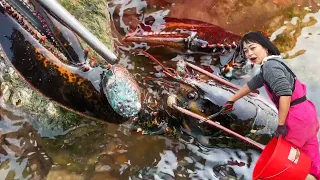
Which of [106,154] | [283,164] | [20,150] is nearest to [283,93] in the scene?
[283,164]

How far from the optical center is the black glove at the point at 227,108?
3953 mm

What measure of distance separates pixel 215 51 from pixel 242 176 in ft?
4.69

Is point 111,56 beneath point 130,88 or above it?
above

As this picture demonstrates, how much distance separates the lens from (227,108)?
13.0 ft

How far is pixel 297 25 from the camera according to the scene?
5.39 m

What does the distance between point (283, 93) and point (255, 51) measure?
0.47 m

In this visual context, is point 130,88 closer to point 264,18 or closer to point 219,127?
point 219,127

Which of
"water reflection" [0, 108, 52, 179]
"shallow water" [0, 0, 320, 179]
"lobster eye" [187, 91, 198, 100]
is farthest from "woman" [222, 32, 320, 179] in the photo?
"water reflection" [0, 108, 52, 179]

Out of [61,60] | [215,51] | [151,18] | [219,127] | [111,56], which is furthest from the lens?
[151,18]

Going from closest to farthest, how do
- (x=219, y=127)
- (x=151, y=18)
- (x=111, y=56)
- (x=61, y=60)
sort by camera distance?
(x=111, y=56)
(x=61, y=60)
(x=219, y=127)
(x=151, y=18)

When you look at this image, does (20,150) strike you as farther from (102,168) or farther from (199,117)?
(199,117)

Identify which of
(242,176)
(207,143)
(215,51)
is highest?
(215,51)

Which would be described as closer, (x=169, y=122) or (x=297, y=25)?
(x=169, y=122)

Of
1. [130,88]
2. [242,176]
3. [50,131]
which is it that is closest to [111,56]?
[130,88]
